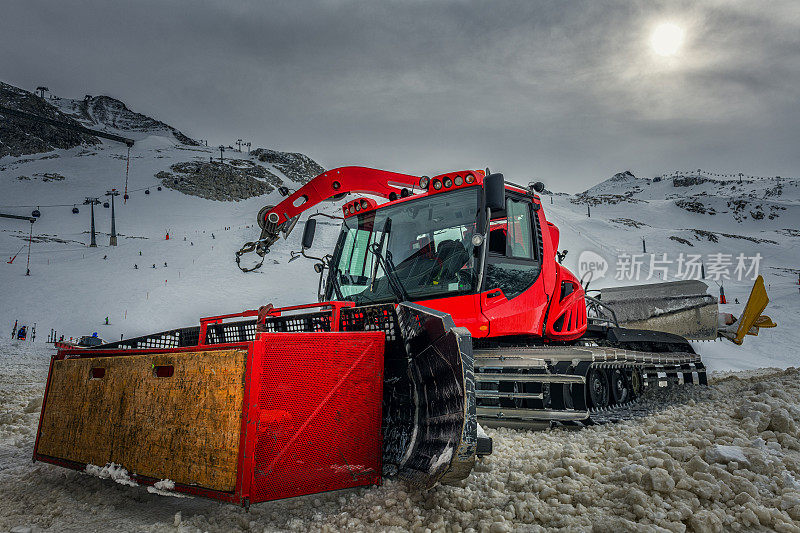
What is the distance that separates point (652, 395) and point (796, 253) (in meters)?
71.2

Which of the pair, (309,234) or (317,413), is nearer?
(317,413)

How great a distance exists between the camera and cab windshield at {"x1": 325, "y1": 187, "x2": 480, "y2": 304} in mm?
5297

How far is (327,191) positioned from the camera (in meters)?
6.96

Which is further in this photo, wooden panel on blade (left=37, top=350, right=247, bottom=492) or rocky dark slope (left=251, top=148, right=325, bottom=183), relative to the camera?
rocky dark slope (left=251, top=148, right=325, bottom=183)

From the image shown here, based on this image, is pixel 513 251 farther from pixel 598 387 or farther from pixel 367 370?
pixel 367 370

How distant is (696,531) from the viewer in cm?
235

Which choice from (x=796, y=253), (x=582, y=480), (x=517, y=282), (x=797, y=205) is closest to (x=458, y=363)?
(x=582, y=480)

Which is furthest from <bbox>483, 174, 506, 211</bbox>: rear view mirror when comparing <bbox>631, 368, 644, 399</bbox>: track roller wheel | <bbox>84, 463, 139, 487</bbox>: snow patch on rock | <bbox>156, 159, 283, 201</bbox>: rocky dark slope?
<bbox>156, 159, 283, 201</bbox>: rocky dark slope

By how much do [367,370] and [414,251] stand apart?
2703 millimetres

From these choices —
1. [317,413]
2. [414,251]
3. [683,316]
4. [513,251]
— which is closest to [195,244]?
[683,316]

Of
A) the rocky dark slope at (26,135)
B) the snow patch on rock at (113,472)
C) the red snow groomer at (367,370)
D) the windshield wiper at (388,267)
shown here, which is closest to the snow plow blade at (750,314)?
the red snow groomer at (367,370)

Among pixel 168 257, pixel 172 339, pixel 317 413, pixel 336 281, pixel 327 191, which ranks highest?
pixel 168 257

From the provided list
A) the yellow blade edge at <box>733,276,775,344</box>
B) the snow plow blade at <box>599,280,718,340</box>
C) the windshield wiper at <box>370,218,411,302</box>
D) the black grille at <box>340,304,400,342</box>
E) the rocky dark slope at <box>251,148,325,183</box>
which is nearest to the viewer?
the black grille at <box>340,304,400,342</box>

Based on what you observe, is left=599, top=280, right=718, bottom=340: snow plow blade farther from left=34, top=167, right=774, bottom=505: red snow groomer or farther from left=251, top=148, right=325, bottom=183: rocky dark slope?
left=251, top=148, right=325, bottom=183: rocky dark slope
